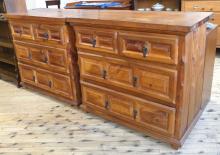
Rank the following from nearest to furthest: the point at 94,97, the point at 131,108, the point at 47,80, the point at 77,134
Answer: the point at 131,108
the point at 77,134
the point at 94,97
the point at 47,80

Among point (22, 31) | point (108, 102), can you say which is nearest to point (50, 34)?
point (22, 31)

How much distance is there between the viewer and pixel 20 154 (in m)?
1.76

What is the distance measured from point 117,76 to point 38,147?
0.81 meters

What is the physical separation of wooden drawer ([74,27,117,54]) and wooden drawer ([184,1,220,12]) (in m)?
2.06

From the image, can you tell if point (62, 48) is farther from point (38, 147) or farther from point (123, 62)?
point (38, 147)

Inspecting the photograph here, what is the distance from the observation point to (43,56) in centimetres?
236

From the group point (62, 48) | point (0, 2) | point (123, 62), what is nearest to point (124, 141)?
point (123, 62)

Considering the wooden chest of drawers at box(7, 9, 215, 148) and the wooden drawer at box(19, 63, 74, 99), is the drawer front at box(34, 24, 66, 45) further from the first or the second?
the wooden drawer at box(19, 63, 74, 99)

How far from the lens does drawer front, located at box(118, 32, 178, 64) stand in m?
1.45

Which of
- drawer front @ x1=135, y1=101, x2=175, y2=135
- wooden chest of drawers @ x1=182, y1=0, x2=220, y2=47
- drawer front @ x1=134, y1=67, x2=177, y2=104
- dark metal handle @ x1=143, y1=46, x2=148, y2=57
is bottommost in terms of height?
drawer front @ x1=135, y1=101, x2=175, y2=135

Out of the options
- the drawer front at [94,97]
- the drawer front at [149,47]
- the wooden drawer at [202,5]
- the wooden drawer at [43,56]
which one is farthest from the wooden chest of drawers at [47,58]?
the wooden drawer at [202,5]

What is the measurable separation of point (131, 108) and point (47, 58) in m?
1.03

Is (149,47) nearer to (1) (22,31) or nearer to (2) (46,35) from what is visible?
(2) (46,35)

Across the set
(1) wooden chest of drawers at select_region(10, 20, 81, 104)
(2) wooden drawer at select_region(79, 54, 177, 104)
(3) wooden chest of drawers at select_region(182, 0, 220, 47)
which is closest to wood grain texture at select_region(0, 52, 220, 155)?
(1) wooden chest of drawers at select_region(10, 20, 81, 104)
